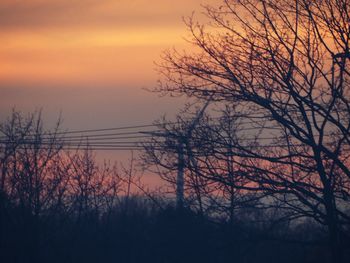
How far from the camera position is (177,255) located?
79.7 feet

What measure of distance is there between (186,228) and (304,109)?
27.5ft

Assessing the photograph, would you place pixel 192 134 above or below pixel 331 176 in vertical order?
above

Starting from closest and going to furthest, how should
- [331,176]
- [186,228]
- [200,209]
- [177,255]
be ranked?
[331,176] < [200,209] < [186,228] < [177,255]

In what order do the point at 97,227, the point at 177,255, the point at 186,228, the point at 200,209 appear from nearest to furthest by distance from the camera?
the point at 200,209
the point at 186,228
the point at 177,255
the point at 97,227

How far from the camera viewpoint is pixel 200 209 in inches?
695

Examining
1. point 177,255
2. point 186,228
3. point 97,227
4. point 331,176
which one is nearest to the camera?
point 331,176

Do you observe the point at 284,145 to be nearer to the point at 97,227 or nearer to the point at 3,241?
the point at 3,241

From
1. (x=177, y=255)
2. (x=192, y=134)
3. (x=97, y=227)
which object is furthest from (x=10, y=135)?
(x=192, y=134)

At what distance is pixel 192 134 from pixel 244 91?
4.90ft

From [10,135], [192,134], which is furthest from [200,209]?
[10,135]

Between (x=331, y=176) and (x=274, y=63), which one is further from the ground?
(x=274, y=63)

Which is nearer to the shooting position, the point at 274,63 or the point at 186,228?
the point at 274,63

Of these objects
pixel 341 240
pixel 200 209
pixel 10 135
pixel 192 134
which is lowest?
pixel 341 240

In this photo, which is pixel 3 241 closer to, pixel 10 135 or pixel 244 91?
pixel 10 135
